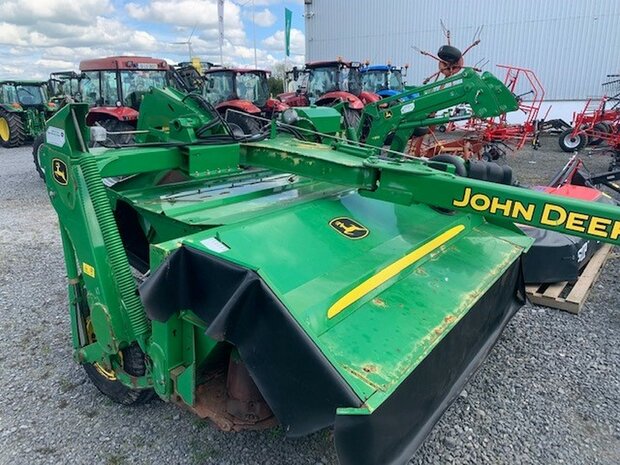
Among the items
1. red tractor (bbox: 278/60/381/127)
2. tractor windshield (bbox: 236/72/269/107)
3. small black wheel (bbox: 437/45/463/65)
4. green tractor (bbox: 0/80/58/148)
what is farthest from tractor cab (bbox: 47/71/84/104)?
small black wheel (bbox: 437/45/463/65)

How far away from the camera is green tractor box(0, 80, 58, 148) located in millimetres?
12266

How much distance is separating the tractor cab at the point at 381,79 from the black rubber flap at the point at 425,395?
431 inches

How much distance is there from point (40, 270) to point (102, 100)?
232 inches

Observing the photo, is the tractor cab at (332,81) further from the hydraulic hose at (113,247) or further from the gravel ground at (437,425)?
the hydraulic hose at (113,247)

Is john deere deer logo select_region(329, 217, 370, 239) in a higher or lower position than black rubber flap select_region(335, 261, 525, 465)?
higher

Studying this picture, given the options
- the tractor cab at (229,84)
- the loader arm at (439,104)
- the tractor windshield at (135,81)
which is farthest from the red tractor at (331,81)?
the loader arm at (439,104)

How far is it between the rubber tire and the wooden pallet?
2683mm

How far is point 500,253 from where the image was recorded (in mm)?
2584

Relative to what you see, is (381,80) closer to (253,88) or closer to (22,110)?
(253,88)

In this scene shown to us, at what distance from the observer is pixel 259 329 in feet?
5.18

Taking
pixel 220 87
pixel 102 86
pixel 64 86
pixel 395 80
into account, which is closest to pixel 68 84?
pixel 64 86

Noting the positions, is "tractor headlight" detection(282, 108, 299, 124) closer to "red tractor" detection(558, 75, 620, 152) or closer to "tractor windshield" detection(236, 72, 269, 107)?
"tractor windshield" detection(236, 72, 269, 107)

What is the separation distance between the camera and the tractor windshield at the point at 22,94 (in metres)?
12.8

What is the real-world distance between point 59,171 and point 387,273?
150 cm
